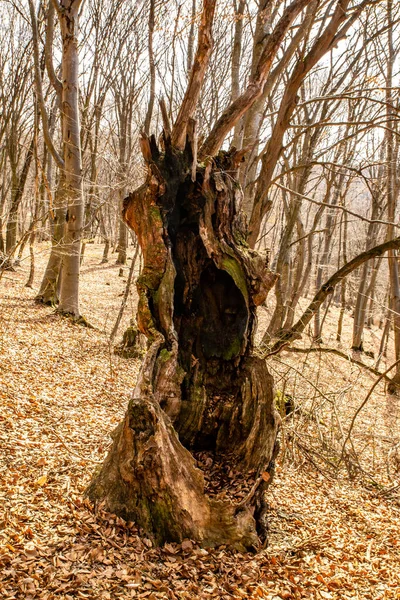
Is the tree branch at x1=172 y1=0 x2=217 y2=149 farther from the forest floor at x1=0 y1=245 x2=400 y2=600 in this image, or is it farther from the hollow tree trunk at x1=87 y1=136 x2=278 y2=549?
the forest floor at x1=0 y1=245 x2=400 y2=600

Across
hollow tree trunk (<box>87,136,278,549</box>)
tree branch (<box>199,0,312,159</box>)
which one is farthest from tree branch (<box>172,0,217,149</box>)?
tree branch (<box>199,0,312,159</box>)

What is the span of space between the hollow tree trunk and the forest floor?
0.78 feet

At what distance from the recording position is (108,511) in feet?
10.1

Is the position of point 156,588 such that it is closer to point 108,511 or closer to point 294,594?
point 108,511

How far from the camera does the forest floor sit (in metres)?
2.68

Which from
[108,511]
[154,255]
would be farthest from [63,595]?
[154,255]

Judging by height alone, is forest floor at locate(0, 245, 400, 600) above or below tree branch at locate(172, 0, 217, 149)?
below

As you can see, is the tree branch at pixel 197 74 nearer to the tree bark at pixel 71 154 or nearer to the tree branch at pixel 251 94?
the tree branch at pixel 251 94

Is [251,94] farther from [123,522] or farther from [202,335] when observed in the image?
[123,522]

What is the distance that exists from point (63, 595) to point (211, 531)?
1.11m

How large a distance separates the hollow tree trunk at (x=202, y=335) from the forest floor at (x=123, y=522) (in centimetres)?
24

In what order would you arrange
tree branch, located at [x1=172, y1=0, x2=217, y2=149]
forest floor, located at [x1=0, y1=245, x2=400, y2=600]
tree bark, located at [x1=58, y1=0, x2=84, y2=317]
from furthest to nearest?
tree bark, located at [x1=58, y1=0, x2=84, y2=317], tree branch, located at [x1=172, y1=0, x2=217, y2=149], forest floor, located at [x1=0, y1=245, x2=400, y2=600]

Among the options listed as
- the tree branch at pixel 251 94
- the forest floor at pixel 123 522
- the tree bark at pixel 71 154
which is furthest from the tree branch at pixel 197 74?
the tree bark at pixel 71 154

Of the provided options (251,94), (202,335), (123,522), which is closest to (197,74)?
(251,94)
